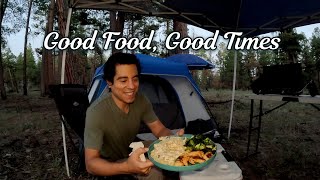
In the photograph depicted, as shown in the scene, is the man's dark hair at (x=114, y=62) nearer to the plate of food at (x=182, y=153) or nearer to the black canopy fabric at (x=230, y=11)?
the plate of food at (x=182, y=153)

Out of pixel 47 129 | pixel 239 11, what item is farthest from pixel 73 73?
pixel 239 11

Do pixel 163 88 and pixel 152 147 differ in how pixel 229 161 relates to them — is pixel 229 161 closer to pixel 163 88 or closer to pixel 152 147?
pixel 152 147

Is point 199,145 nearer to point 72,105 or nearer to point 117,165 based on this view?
point 117,165

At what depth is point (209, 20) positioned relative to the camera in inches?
207

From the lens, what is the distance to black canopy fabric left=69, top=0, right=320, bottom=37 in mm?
4258

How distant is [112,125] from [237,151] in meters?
3.67

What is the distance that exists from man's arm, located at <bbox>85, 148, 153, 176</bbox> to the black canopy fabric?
2738 millimetres

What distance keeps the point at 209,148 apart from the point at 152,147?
42cm

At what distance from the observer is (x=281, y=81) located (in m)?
3.88

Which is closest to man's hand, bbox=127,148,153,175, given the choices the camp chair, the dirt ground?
the camp chair

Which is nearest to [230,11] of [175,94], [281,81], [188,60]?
[281,81]

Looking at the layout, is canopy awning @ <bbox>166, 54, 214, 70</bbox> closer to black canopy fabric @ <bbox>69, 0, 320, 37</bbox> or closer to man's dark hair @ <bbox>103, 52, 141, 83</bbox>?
black canopy fabric @ <bbox>69, 0, 320, 37</bbox>

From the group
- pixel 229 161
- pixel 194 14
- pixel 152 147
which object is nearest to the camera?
pixel 152 147

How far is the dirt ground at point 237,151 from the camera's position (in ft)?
13.7
